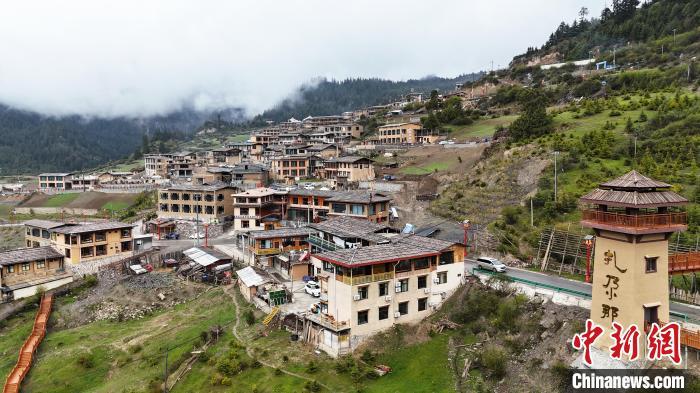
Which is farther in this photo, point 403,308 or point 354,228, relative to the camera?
point 354,228

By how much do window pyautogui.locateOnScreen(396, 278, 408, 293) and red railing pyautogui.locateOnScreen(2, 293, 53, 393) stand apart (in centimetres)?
2673

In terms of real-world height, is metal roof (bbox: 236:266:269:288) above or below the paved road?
below

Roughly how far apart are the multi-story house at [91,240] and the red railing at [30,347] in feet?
20.3

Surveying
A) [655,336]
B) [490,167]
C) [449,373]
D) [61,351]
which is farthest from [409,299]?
[490,167]

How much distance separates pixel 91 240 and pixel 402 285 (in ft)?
125

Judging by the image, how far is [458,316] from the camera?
33.0m

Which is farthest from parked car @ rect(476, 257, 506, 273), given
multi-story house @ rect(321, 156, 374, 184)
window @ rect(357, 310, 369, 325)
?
multi-story house @ rect(321, 156, 374, 184)

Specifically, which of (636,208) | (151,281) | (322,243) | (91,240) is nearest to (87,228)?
(91,240)

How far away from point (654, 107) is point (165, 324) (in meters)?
61.0

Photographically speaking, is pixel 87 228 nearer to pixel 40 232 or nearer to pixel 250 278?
pixel 40 232

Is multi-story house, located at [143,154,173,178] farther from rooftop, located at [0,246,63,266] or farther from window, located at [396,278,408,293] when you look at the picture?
window, located at [396,278,408,293]

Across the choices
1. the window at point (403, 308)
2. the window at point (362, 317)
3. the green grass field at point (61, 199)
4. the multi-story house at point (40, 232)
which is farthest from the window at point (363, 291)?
the green grass field at point (61, 199)

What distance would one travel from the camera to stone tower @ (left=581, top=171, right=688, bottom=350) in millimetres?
21719

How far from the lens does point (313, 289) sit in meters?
40.9
